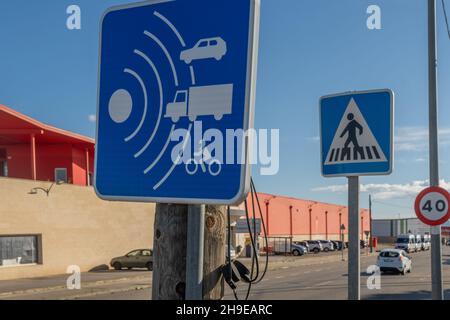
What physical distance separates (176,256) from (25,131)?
3125cm

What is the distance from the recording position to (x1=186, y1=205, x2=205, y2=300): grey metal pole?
1.94 meters

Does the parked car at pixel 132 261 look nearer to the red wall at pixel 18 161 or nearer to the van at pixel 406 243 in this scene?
the red wall at pixel 18 161

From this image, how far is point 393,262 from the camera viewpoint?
31.1m

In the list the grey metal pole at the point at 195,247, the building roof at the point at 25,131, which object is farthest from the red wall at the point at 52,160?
the grey metal pole at the point at 195,247

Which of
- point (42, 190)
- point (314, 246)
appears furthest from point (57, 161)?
point (314, 246)

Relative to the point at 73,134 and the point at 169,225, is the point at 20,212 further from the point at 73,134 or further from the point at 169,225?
the point at 169,225

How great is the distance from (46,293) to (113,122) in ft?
64.3

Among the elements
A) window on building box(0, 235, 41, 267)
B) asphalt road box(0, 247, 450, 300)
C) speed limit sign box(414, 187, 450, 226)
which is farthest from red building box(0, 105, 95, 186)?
speed limit sign box(414, 187, 450, 226)

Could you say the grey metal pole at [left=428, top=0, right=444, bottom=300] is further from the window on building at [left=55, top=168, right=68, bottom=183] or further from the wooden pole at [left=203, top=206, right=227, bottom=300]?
the window on building at [left=55, top=168, right=68, bottom=183]

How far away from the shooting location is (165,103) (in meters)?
1.93

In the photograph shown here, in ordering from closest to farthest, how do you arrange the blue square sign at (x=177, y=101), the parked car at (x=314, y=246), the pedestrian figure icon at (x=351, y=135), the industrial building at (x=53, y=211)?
the blue square sign at (x=177, y=101)
the pedestrian figure icon at (x=351, y=135)
the industrial building at (x=53, y=211)
the parked car at (x=314, y=246)

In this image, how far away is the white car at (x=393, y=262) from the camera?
30.9m

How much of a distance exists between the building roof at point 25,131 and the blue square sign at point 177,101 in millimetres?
29688

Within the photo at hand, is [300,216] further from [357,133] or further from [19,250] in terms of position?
[357,133]
